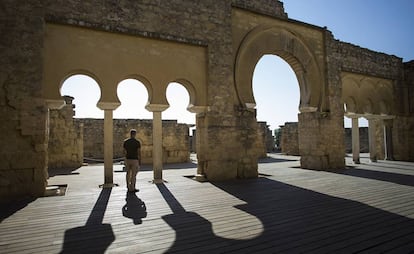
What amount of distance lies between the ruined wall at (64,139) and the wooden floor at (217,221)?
24.8 ft

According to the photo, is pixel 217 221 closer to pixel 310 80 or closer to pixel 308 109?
pixel 308 109

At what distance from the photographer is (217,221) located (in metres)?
4.07

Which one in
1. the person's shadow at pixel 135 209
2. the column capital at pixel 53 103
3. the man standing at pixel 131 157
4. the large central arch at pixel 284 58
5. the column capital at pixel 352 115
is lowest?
the person's shadow at pixel 135 209

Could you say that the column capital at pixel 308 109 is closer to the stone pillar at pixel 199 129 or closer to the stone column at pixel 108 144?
the stone pillar at pixel 199 129

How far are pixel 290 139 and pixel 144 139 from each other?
11.4 metres

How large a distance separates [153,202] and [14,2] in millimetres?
5560

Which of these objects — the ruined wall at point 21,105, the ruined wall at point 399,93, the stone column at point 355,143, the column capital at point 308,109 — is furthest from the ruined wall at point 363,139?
the ruined wall at point 21,105

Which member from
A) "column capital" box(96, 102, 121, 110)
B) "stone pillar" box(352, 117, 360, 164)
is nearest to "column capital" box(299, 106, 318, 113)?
"stone pillar" box(352, 117, 360, 164)

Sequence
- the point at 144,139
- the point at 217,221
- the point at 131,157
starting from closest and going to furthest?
the point at 217,221
the point at 131,157
the point at 144,139

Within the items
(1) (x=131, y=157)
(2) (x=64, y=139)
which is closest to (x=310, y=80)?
(1) (x=131, y=157)

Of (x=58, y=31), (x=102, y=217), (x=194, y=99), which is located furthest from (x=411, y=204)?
(x=58, y=31)

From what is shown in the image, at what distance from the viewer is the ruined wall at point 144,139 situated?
645 inches

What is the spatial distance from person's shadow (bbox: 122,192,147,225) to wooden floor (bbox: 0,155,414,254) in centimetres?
2

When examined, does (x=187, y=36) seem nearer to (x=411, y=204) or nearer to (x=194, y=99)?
(x=194, y=99)
